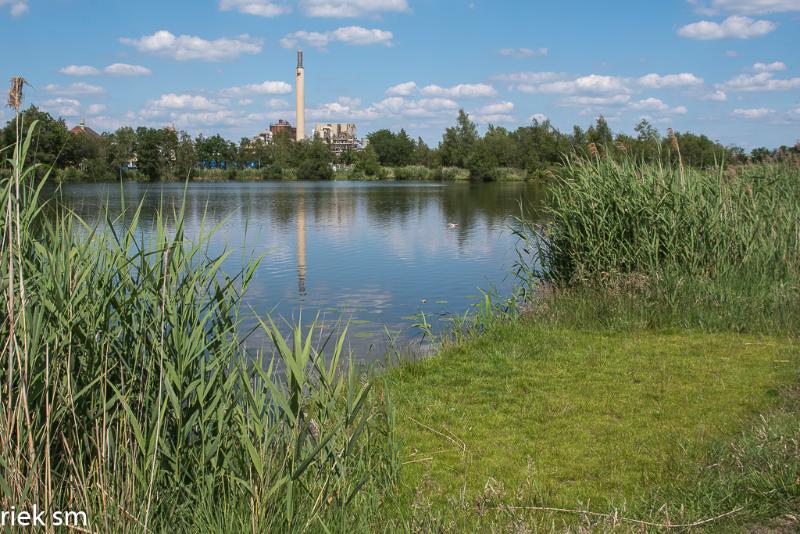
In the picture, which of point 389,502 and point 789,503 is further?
point 389,502

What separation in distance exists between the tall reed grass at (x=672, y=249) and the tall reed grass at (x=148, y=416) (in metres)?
6.31

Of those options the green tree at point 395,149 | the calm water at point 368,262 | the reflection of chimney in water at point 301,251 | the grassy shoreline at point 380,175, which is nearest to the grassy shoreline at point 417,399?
the calm water at point 368,262

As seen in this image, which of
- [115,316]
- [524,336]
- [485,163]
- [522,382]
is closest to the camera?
[115,316]

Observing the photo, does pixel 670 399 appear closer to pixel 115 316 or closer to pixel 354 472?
pixel 354 472

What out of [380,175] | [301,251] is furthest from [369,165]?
[301,251]

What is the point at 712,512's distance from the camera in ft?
13.8

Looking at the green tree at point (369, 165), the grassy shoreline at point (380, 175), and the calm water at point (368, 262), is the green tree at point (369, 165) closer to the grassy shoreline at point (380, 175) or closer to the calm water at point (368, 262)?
the grassy shoreline at point (380, 175)

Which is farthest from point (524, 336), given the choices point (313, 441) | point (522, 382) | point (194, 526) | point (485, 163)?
point (485, 163)

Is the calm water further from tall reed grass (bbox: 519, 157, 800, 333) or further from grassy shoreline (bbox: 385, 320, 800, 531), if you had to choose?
tall reed grass (bbox: 519, 157, 800, 333)

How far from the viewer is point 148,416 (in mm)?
4160

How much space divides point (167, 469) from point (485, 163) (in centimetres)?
9537

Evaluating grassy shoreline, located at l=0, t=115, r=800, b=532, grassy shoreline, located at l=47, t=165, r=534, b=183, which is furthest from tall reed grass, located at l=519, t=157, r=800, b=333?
grassy shoreline, located at l=47, t=165, r=534, b=183

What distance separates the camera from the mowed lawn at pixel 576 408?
17.1 feet

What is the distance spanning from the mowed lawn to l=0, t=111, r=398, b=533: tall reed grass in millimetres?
936
